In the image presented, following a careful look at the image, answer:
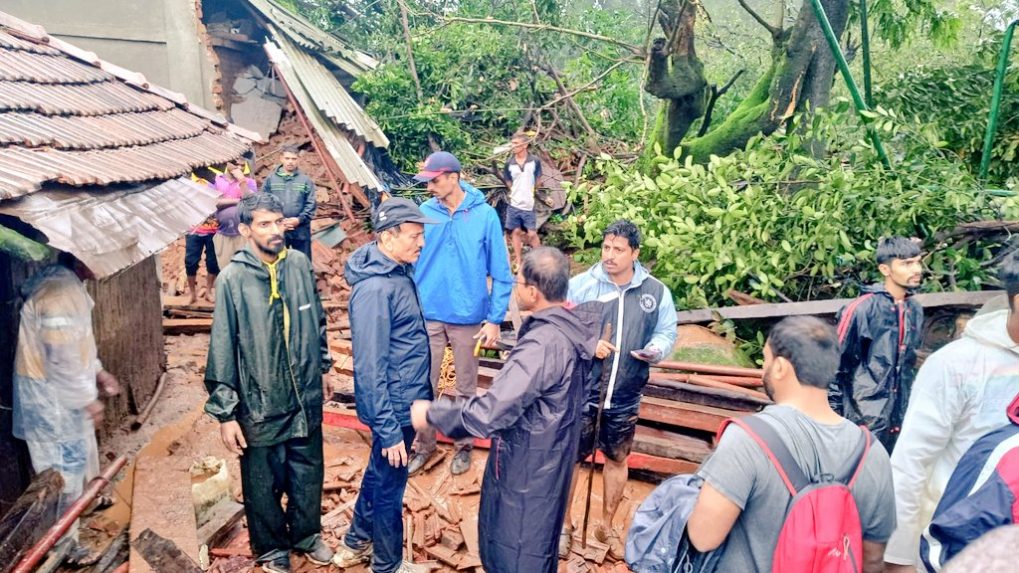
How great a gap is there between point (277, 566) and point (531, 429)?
6.56ft

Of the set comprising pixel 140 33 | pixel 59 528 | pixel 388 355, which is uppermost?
pixel 140 33

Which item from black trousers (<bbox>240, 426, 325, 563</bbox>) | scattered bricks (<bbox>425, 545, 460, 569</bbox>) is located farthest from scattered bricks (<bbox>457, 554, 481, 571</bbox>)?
black trousers (<bbox>240, 426, 325, 563</bbox>)

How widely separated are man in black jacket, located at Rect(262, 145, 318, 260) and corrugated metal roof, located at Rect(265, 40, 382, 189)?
298 cm

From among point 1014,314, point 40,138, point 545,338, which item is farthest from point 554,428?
point 40,138

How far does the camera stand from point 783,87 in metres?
8.29

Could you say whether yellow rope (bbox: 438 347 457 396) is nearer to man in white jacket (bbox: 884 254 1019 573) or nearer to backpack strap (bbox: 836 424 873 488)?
man in white jacket (bbox: 884 254 1019 573)

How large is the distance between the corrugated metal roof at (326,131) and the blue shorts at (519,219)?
99.5 inches

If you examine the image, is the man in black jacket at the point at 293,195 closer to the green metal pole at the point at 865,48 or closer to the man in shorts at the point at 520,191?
the man in shorts at the point at 520,191

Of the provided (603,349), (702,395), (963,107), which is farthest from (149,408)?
(963,107)

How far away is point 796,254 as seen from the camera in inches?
282

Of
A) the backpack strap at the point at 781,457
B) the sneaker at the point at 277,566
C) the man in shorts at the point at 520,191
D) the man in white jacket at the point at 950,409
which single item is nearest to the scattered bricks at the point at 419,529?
the sneaker at the point at 277,566

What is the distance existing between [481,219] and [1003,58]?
6.17 meters

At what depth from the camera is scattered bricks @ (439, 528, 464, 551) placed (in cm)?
444

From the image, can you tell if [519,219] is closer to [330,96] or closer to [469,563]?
[330,96]
